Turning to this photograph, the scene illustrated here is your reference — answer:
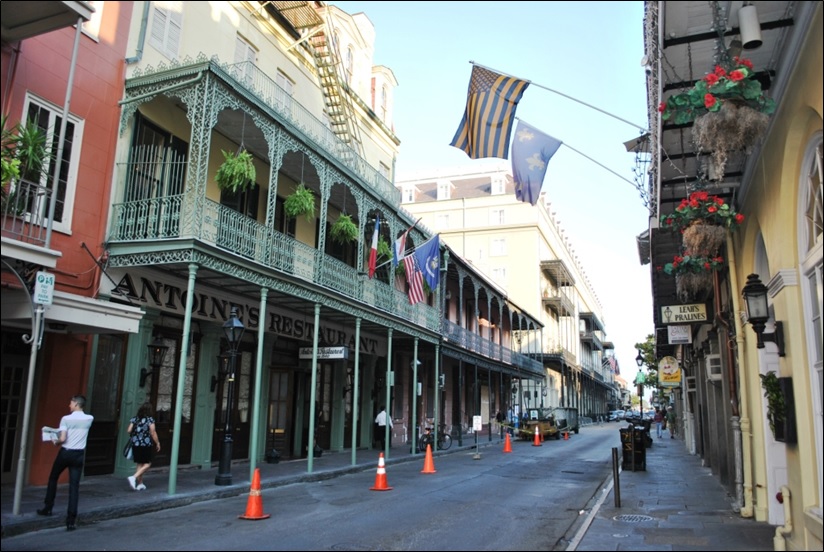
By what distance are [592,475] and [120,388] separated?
11.5 m

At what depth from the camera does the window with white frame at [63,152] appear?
11.0 m

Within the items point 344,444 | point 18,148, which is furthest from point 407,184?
point 18,148

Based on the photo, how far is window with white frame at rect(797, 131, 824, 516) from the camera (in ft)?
20.5

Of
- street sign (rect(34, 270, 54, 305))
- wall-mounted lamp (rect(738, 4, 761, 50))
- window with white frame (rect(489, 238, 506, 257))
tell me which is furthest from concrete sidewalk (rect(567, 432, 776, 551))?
window with white frame (rect(489, 238, 506, 257))

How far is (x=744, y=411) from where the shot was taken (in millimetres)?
9867

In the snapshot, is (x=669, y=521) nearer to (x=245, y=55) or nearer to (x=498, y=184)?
(x=245, y=55)

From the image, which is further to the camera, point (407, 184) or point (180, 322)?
point (407, 184)

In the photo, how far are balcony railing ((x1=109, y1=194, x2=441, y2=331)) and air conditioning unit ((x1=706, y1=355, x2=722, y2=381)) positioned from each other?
30.0 ft

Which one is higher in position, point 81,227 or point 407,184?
point 407,184

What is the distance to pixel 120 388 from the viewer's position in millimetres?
Result: 12625

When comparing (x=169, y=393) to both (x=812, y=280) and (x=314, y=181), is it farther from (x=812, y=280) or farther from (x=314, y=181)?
(x=812, y=280)

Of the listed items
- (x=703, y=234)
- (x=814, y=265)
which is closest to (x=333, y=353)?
(x=703, y=234)

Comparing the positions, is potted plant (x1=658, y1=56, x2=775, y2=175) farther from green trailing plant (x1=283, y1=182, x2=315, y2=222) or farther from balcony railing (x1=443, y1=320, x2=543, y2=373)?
balcony railing (x1=443, y1=320, x2=543, y2=373)

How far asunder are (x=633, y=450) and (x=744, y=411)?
25.0 feet
